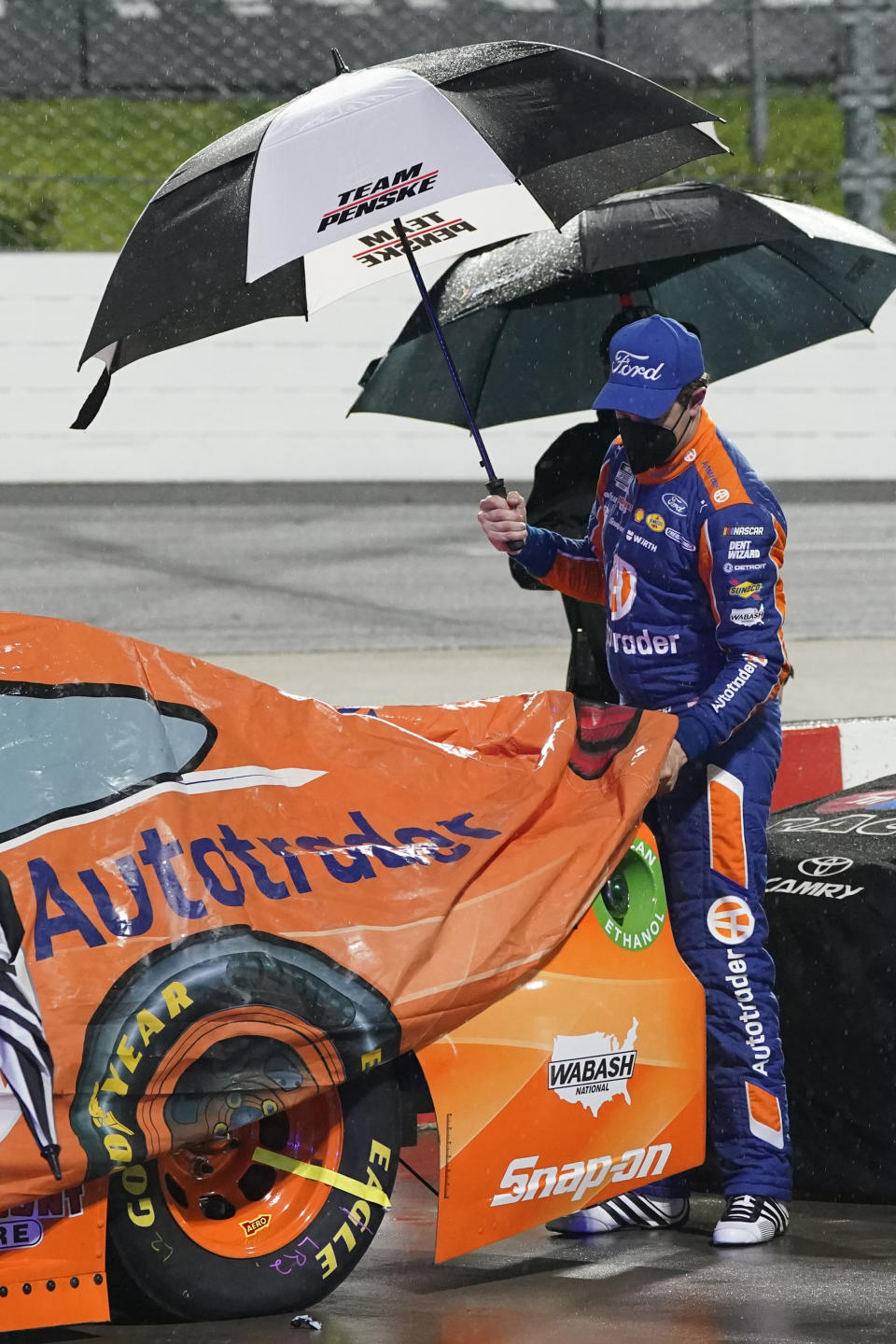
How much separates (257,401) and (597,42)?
5.44 m

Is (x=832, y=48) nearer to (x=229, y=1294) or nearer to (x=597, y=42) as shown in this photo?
(x=597, y=42)

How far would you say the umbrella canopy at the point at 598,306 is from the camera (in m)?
5.58

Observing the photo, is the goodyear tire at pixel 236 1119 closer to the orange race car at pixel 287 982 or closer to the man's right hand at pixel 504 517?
the orange race car at pixel 287 982

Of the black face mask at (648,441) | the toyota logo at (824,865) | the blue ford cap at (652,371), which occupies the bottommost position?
the toyota logo at (824,865)

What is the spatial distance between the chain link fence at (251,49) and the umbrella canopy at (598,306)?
11.0 m

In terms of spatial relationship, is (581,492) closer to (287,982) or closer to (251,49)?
(287,982)

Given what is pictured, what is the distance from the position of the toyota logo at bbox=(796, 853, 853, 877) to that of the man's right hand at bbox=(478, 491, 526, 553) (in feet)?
3.43

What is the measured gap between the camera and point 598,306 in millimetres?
5715

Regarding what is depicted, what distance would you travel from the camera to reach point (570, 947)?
12.4ft

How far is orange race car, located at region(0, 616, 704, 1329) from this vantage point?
322 cm

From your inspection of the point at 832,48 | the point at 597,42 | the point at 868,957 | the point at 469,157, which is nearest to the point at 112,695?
the point at 469,157

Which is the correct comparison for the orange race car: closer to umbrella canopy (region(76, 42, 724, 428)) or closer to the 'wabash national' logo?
umbrella canopy (region(76, 42, 724, 428))

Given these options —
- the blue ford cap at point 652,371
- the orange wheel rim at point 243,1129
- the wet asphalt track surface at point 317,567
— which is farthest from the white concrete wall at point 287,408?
the orange wheel rim at point 243,1129

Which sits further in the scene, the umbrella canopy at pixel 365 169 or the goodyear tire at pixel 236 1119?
the umbrella canopy at pixel 365 169
